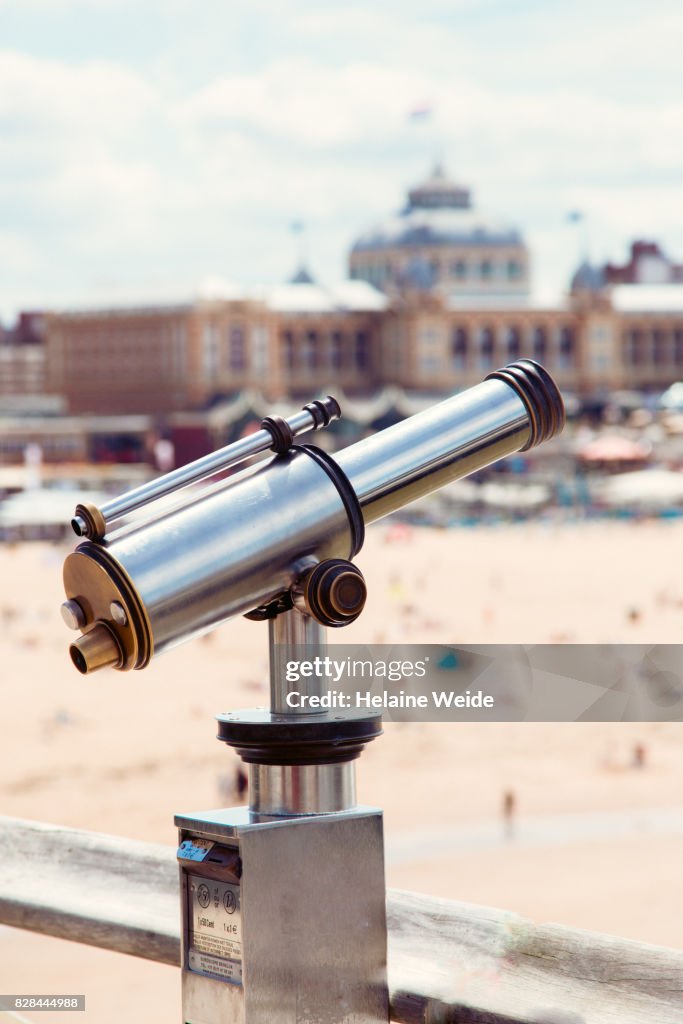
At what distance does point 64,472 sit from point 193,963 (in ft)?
264

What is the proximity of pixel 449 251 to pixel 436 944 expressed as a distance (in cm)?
Answer: 10562

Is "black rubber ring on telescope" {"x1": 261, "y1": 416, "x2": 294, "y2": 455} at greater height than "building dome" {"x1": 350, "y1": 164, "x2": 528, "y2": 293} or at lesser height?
lesser

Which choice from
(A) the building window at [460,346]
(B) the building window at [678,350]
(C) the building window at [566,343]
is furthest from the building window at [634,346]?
(A) the building window at [460,346]

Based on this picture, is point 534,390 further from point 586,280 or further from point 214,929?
point 586,280

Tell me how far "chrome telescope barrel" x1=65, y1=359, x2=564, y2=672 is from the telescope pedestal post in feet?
0.45

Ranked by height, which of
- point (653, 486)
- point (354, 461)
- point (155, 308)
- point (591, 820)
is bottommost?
point (591, 820)

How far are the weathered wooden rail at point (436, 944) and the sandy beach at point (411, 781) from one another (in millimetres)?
4006

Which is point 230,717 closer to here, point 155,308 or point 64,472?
point 64,472

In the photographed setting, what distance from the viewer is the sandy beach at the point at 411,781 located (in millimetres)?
17844

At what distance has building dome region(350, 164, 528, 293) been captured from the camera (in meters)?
107

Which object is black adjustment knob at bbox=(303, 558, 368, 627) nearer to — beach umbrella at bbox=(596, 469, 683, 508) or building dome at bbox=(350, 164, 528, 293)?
beach umbrella at bbox=(596, 469, 683, 508)

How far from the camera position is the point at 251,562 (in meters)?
2.67

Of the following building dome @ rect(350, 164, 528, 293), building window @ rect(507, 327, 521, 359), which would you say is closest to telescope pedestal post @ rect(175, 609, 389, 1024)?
building window @ rect(507, 327, 521, 359)

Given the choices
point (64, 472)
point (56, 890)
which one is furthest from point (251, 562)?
point (64, 472)
